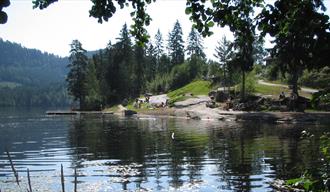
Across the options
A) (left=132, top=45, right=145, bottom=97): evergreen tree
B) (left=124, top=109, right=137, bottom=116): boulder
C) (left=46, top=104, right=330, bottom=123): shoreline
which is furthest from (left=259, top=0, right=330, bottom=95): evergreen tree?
(left=132, top=45, right=145, bottom=97): evergreen tree

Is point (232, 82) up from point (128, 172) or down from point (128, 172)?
up

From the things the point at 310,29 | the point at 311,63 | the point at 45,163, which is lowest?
the point at 45,163

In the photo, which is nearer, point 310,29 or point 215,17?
point 310,29

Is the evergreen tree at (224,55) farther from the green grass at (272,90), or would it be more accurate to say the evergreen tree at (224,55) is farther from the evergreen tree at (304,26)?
the evergreen tree at (304,26)

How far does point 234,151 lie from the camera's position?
33.9 metres

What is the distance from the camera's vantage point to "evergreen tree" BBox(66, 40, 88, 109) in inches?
5054

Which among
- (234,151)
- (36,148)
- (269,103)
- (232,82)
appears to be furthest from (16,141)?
(232,82)

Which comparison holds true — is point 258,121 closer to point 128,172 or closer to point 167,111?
point 167,111

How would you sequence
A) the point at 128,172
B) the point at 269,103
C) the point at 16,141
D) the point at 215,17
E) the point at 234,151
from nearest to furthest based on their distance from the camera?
the point at 215,17, the point at 128,172, the point at 234,151, the point at 16,141, the point at 269,103

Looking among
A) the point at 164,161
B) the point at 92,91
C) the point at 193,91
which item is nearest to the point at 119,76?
the point at 92,91

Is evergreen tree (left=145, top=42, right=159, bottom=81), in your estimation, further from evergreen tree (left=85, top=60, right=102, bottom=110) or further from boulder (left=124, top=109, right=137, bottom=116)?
boulder (left=124, top=109, right=137, bottom=116)

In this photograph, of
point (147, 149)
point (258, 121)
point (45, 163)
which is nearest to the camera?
point (45, 163)

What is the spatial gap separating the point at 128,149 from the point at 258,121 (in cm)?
3310

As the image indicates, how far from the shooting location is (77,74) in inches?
5138
